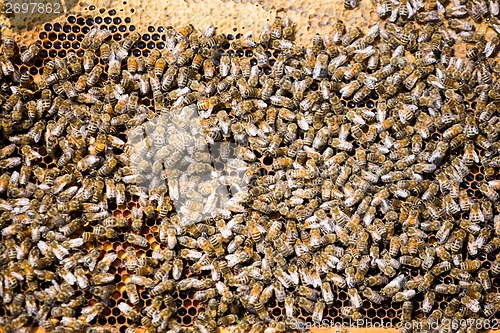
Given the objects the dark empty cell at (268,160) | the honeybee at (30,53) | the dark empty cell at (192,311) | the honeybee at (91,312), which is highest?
the honeybee at (30,53)

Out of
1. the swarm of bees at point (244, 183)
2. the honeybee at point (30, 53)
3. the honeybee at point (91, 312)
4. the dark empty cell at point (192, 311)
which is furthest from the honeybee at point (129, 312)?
the honeybee at point (30, 53)

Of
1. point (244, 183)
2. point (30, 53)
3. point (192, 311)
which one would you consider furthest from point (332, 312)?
point (30, 53)

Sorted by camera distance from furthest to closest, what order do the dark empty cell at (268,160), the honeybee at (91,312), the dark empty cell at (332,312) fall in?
the dark empty cell at (268,160), the dark empty cell at (332,312), the honeybee at (91,312)

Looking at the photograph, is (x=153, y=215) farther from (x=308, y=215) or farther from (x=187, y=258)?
(x=308, y=215)

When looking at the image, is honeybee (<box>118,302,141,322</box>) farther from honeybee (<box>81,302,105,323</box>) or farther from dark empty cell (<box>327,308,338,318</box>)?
dark empty cell (<box>327,308,338,318</box>)

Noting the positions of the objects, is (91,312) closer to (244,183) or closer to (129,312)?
(129,312)

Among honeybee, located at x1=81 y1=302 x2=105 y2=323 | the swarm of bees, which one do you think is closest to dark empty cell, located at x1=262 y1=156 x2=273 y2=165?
the swarm of bees

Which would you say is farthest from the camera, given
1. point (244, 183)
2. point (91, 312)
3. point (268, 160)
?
point (268, 160)

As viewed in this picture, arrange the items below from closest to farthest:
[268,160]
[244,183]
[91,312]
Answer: [91,312] < [244,183] < [268,160]

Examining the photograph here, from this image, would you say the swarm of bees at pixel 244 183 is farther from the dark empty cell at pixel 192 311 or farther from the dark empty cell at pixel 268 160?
the dark empty cell at pixel 192 311
